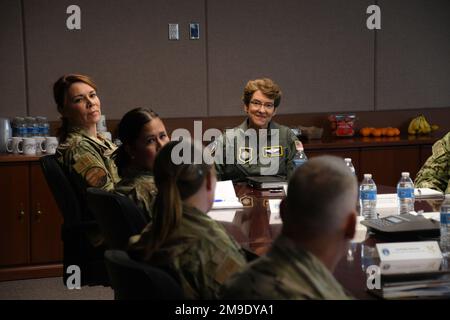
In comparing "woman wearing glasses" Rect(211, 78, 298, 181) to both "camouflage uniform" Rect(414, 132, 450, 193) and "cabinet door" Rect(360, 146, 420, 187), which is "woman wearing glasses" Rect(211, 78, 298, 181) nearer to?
"camouflage uniform" Rect(414, 132, 450, 193)

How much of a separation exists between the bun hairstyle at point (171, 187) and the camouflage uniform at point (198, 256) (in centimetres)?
2

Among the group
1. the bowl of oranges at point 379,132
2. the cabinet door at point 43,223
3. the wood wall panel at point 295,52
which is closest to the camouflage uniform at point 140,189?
the cabinet door at point 43,223

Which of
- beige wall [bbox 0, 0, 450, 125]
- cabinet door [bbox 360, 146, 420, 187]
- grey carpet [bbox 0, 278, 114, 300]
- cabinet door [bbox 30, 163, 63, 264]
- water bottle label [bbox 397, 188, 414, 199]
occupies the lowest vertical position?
grey carpet [bbox 0, 278, 114, 300]

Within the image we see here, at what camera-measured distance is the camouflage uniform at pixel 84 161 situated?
3.46 metres

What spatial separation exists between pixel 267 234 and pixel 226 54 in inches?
144

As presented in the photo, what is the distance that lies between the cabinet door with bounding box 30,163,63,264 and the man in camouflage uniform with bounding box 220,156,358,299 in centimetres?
386

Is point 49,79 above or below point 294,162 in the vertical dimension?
above

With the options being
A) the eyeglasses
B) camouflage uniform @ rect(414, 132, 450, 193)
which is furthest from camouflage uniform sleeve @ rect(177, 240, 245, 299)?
the eyeglasses

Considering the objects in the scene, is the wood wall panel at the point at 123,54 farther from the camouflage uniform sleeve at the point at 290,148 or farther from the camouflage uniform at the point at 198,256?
the camouflage uniform at the point at 198,256

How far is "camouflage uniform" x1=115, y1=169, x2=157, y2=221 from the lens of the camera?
9.70ft

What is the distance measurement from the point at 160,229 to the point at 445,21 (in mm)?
5401

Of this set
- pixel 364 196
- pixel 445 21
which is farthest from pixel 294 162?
pixel 445 21

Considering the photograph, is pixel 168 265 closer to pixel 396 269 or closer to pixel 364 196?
pixel 396 269

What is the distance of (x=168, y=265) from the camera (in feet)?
6.32
